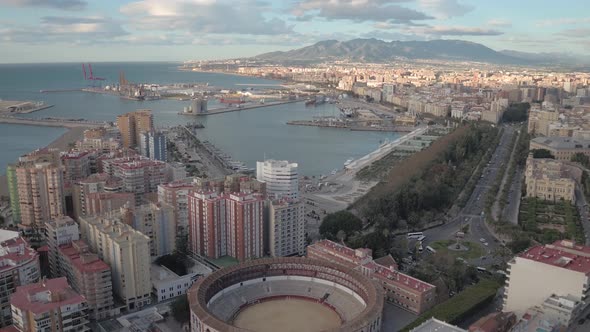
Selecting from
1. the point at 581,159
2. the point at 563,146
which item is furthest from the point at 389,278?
the point at 563,146

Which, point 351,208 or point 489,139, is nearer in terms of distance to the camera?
point 351,208

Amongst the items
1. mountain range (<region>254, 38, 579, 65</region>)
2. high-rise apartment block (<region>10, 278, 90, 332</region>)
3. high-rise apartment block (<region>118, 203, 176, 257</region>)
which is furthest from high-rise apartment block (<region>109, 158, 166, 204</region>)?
mountain range (<region>254, 38, 579, 65</region>)

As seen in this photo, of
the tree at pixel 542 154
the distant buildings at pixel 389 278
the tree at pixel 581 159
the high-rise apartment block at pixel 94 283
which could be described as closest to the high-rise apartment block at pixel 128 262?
the high-rise apartment block at pixel 94 283

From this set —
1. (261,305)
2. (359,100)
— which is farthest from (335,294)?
(359,100)

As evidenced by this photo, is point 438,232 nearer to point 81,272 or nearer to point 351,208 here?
point 351,208

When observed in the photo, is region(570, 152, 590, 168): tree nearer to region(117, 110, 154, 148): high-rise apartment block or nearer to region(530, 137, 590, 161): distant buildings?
region(530, 137, 590, 161): distant buildings
